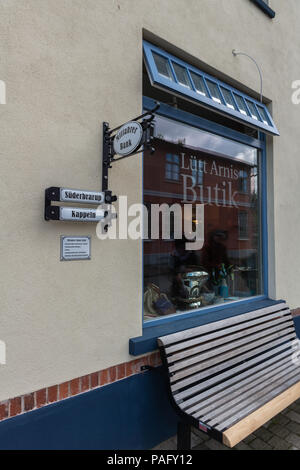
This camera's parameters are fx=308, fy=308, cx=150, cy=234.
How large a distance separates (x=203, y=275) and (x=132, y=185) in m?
1.66

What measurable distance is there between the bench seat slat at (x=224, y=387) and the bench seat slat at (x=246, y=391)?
0.11 ft

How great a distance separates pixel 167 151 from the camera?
336cm

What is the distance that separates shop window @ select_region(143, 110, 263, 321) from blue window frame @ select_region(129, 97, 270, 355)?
0.06 metres

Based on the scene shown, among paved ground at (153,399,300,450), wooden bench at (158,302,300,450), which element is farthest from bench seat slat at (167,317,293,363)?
paved ground at (153,399,300,450)

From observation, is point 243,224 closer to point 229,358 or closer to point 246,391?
point 229,358

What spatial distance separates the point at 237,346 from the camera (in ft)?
9.75

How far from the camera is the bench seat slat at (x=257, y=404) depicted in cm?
212

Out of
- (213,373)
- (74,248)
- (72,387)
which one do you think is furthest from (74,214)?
(213,373)

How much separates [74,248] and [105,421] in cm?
132

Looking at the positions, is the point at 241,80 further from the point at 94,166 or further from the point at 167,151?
the point at 94,166

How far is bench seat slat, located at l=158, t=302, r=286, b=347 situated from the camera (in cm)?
252

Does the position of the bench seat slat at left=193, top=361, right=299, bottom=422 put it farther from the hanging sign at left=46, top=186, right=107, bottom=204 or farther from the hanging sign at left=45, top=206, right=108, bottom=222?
the hanging sign at left=46, top=186, right=107, bottom=204

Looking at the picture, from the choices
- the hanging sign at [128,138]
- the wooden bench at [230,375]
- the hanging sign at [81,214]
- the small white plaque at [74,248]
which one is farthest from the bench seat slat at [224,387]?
the hanging sign at [128,138]

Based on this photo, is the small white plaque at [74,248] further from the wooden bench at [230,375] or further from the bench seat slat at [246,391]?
the bench seat slat at [246,391]
